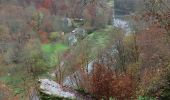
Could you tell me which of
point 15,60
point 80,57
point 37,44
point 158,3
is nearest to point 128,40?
point 80,57

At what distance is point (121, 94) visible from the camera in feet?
33.9

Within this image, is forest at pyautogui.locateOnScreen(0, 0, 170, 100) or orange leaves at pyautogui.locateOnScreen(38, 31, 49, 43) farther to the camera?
orange leaves at pyautogui.locateOnScreen(38, 31, 49, 43)

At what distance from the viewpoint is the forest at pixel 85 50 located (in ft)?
33.7

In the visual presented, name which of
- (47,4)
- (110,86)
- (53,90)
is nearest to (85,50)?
(110,86)

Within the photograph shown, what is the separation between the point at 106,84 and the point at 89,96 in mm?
551

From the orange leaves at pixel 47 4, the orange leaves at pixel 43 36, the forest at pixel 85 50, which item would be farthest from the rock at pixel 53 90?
the orange leaves at pixel 47 4

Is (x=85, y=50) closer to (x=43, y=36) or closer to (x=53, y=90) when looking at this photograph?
(x=43, y=36)

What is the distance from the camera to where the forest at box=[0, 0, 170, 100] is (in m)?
10.3

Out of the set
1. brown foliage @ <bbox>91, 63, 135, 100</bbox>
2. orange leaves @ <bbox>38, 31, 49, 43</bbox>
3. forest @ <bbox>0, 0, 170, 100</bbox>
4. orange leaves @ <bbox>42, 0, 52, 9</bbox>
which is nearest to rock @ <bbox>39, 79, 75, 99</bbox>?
forest @ <bbox>0, 0, 170, 100</bbox>

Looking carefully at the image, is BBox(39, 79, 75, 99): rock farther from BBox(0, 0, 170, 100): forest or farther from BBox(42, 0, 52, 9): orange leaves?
BBox(42, 0, 52, 9): orange leaves

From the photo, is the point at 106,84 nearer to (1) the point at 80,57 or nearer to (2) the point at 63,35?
(1) the point at 80,57

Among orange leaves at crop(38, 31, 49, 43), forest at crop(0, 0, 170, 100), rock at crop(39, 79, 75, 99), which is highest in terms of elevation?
rock at crop(39, 79, 75, 99)

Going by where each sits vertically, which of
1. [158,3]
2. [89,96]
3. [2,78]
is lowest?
[2,78]

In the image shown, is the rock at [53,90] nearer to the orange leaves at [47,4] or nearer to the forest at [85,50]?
the forest at [85,50]
